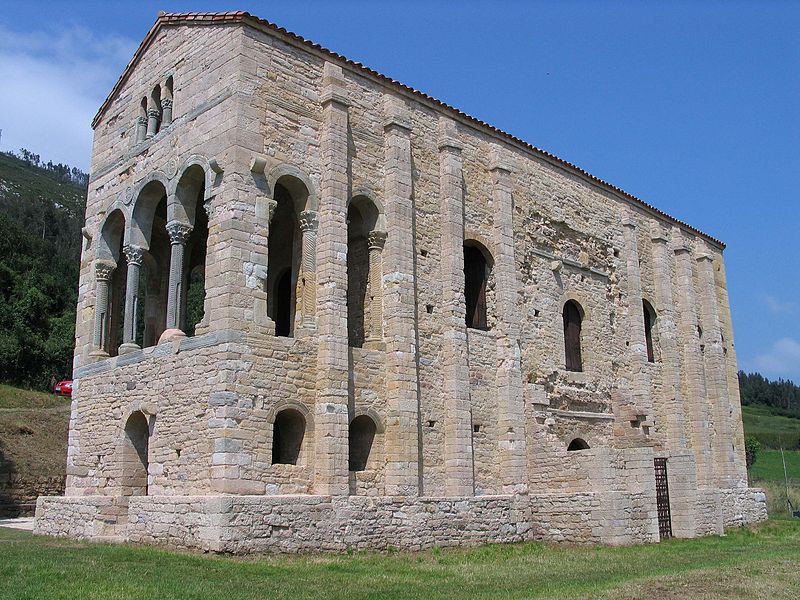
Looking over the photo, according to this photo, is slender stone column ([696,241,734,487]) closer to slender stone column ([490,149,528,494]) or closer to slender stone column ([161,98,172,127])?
slender stone column ([490,149,528,494])

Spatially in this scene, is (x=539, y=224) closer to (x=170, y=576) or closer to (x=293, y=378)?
(x=293, y=378)

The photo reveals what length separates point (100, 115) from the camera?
789 inches

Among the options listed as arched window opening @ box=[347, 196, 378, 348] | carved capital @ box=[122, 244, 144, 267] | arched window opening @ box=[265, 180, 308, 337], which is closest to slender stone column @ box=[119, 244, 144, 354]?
carved capital @ box=[122, 244, 144, 267]

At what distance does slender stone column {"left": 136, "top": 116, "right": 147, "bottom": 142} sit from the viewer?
18031mm

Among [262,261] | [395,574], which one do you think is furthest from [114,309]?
[395,574]

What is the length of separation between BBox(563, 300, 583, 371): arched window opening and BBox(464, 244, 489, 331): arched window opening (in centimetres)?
335

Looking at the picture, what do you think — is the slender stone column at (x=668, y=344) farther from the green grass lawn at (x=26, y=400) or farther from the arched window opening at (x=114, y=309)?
the green grass lawn at (x=26, y=400)

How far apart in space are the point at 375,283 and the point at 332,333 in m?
2.21

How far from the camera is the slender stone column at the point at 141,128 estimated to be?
18.0 metres

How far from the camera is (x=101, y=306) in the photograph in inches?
715

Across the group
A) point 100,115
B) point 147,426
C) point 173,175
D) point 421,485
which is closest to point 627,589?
point 421,485

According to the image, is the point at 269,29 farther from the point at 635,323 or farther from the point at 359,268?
the point at 635,323

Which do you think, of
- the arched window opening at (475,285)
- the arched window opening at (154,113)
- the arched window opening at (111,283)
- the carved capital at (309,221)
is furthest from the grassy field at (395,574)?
the arched window opening at (154,113)

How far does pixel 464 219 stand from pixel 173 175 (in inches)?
266
